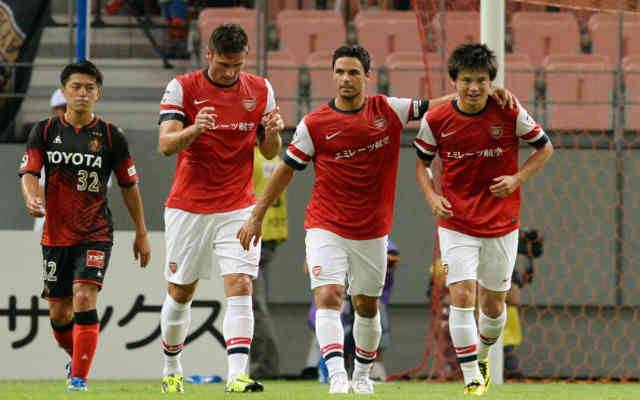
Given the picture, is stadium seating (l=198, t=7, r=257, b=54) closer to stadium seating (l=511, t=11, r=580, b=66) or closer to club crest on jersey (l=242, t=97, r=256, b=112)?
stadium seating (l=511, t=11, r=580, b=66)

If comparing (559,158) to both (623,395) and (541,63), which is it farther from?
(623,395)

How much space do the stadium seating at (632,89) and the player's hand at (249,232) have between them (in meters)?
5.45

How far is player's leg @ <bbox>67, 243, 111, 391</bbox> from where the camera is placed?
613cm

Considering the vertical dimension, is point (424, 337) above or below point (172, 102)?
below

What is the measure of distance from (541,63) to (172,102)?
726cm

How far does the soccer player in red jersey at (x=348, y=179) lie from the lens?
20.2ft

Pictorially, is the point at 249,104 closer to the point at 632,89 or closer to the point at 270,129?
the point at 270,129

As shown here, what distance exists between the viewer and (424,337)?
35.1 feet

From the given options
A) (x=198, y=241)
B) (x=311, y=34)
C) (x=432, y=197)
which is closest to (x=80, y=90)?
(x=198, y=241)

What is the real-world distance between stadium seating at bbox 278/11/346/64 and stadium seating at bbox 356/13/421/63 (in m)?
0.26

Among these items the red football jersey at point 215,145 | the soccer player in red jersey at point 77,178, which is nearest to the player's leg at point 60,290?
the soccer player in red jersey at point 77,178

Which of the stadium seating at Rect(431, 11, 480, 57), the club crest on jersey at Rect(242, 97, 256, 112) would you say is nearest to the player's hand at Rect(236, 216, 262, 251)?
the club crest on jersey at Rect(242, 97, 256, 112)

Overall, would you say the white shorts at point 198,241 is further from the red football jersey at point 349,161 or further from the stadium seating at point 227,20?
the stadium seating at point 227,20

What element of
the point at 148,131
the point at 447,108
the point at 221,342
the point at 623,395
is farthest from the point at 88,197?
the point at 148,131
